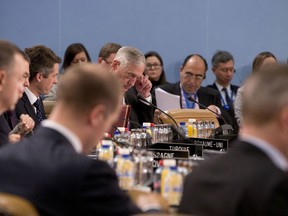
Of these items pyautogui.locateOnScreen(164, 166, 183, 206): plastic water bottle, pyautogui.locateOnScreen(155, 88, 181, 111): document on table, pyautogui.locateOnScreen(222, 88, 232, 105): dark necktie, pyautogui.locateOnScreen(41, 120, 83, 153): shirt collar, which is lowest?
pyautogui.locateOnScreen(164, 166, 183, 206): plastic water bottle

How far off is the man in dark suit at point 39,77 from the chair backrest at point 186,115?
1.03 metres

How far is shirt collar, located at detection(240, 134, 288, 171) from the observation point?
2.20m

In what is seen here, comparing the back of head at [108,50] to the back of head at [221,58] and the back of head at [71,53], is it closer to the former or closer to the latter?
the back of head at [71,53]

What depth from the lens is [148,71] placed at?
850cm

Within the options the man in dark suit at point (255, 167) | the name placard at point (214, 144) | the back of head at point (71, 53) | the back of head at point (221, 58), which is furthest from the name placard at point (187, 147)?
the back of head at point (221, 58)

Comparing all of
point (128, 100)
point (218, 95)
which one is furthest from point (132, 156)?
point (218, 95)

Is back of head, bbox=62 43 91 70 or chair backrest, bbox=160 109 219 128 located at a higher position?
back of head, bbox=62 43 91 70

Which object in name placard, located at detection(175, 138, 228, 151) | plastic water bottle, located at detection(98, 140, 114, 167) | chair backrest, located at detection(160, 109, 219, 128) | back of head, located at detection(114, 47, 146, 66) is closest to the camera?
plastic water bottle, located at detection(98, 140, 114, 167)

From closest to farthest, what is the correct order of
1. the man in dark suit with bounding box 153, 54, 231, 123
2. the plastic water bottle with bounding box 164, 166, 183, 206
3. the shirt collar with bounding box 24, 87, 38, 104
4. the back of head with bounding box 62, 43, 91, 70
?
the plastic water bottle with bounding box 164, 166, 183, 206
the shirt collar with bounding box 24, 87, 38, 104
the man in dark suit with bounding box 153, 54, 231, 123
the back of head with bounding box 62, 43, 91, 70

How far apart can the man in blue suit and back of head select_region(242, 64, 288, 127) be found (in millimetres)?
546

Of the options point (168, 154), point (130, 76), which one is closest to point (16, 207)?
point (168, 154)

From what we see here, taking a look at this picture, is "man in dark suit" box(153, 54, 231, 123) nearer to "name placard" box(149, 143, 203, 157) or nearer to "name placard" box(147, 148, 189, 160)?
"name placard" box(149, 143, 203, 157)

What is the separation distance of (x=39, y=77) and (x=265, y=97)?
11.8 ft

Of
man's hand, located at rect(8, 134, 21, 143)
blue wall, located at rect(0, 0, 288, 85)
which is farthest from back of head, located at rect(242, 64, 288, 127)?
blue wall, located at rect(0, 0, 288, 85)
